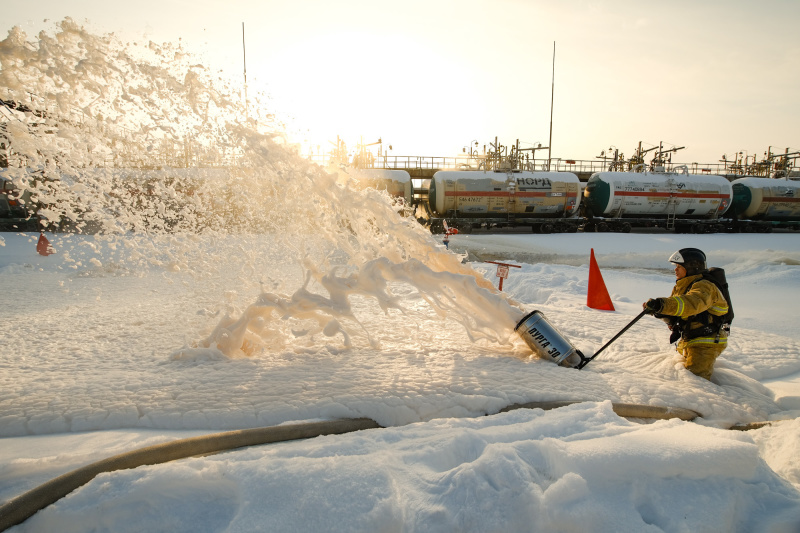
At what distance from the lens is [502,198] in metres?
22.2

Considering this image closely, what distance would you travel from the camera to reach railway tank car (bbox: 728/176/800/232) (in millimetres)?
23719

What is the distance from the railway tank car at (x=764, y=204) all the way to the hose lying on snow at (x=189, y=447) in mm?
26879

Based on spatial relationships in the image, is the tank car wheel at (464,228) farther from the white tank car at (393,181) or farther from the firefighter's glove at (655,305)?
the firefighter's glove at (655,305)

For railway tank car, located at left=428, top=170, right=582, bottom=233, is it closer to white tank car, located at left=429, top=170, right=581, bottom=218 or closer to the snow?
white tank car, located at left=429, top=170, right=581, bottom=218

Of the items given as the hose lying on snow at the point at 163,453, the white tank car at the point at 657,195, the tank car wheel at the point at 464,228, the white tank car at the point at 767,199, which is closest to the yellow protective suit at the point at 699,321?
the hose lying on snow at the point at 163,453

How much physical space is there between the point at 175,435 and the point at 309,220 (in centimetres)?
283

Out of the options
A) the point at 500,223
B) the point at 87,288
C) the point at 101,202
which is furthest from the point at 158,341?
the point at 500,223

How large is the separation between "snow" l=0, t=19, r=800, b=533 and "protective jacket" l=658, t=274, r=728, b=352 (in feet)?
1.11

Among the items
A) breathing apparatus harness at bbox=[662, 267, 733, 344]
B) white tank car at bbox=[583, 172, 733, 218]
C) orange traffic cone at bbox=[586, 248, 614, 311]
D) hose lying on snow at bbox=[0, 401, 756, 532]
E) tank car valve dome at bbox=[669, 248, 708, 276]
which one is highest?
white tank car at bbox=[583, 172, 733, 218]

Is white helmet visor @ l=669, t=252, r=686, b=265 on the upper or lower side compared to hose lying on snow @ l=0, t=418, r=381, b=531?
upper

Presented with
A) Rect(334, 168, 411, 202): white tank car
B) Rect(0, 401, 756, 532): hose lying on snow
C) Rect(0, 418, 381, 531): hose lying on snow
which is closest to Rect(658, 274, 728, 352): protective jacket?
Rect(0, 401, 756, 532): hose lying on snow

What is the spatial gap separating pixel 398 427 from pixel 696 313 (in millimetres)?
2986

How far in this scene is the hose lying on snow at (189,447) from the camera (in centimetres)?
187

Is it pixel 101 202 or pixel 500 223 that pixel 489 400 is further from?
pixel 500 223
